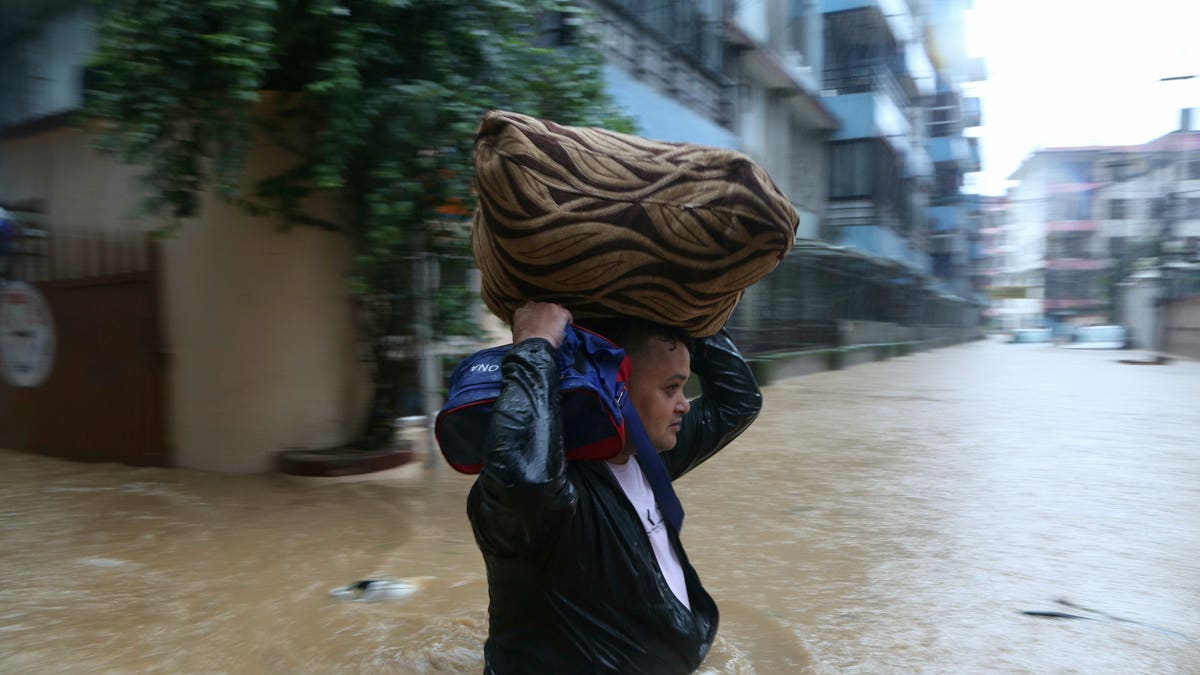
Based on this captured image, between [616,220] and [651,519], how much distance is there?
632mm

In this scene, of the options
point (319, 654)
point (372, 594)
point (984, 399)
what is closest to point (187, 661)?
point (319, 654)

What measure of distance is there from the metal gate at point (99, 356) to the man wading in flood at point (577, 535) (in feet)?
14.5

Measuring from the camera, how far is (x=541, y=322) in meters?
1.67

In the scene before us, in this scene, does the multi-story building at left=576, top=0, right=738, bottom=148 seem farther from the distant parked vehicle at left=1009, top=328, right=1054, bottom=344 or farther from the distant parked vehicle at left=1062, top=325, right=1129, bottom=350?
the distant parked vehicle at left=1009, top=328, right=1054, bottom=344

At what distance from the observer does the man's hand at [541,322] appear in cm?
165

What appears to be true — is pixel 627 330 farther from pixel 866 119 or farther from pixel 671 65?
pixel 866 119

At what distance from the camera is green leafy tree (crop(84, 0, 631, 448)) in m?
4.30

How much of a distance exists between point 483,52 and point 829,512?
120 inches

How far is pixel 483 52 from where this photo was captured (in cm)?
470

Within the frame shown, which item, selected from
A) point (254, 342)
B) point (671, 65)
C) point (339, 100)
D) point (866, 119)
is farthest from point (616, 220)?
point (866, 119)

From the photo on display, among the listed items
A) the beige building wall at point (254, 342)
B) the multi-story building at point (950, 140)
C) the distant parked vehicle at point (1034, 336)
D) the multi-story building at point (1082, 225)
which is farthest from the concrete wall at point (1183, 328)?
the beige building wall at point (254, 342)

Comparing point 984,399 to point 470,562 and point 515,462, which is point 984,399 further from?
point 515,462

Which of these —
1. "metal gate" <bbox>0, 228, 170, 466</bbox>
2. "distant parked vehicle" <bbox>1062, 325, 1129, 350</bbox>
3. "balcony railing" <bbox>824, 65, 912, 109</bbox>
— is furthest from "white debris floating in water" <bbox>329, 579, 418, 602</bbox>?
"distant parked vehicle" <bbox>1062, 325, 1129, 350</bbox>

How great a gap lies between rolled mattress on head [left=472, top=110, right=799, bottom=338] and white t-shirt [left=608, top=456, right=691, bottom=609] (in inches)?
12.8
